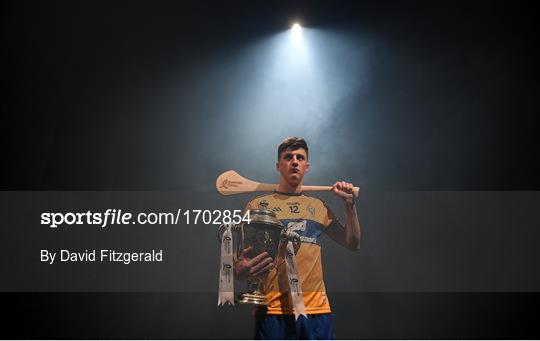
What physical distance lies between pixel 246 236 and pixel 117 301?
Answer: 121 cm

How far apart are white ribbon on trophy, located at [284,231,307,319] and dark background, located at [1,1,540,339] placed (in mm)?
741

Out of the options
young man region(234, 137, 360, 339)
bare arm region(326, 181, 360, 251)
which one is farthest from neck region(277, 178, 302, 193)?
bare arm region(326, 181, 360, 251)

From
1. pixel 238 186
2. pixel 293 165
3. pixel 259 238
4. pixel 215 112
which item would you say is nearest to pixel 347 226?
pixel 293 165

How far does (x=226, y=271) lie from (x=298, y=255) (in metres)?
0.45

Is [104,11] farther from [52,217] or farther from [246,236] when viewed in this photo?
[246,236]

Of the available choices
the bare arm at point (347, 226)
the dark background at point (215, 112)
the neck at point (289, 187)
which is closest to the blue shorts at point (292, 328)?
the bare arm at point (347, 226)

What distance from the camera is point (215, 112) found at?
13.2 feet

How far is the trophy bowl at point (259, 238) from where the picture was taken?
3.13 metres

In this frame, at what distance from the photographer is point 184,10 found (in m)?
4.13

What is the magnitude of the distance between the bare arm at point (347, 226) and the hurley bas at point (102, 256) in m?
1.19

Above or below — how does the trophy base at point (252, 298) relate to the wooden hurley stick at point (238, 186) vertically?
below

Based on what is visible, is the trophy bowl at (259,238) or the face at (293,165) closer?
the trophy bowl at (259,238)

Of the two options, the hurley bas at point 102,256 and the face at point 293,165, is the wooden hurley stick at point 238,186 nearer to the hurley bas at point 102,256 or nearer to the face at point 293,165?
the face at point 293,165

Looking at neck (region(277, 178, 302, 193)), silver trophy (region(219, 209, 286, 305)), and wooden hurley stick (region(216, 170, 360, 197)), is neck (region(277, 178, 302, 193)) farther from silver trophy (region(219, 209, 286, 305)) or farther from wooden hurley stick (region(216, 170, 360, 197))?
silver trophy (region(219, 209, 286, 305))
